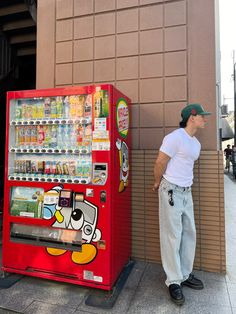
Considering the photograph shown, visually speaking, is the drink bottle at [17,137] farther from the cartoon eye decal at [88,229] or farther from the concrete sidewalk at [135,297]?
the concrete sidewalk at [135,297]

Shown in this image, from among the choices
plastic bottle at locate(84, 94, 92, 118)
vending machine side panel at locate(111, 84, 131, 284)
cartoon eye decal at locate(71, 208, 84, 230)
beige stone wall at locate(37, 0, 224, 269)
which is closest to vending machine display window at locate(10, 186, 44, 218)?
cartoon eye decal at locate(71, 208, 84, 230)

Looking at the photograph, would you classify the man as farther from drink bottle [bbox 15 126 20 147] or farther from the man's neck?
drink bottle [bbox 15 126 20 147]

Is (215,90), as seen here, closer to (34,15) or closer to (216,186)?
(216,186)

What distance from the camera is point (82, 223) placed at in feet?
8.81

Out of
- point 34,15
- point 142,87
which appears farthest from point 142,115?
point 34,15

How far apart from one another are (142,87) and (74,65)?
113 centimetres

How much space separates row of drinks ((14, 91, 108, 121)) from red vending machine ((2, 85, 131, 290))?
0.03 ft

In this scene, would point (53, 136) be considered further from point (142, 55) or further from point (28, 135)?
point (142, 55)

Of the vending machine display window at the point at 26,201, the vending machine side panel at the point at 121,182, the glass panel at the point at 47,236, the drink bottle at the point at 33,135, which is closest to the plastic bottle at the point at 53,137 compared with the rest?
the drink bottle at the point at 33,135

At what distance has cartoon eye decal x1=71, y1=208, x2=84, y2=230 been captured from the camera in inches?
106

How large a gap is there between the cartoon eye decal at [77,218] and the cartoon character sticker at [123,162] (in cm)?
54

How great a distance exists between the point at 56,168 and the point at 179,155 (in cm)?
137

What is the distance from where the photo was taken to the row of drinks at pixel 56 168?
2742 millimetres

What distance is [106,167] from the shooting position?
8.57 feet
